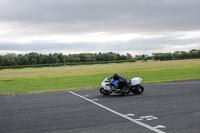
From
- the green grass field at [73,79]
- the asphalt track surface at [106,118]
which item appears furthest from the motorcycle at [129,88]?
the green grass field at [73,79]

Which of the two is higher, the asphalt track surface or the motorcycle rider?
the motorcycle rider

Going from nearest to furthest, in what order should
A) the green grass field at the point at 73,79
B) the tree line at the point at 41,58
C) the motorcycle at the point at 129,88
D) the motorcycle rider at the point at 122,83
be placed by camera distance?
the motorcycle rider at the point at 122,83, the motorcycle at the point at 129,88, the green grass field at the point at 73,79, the tree line at the point at 41,58

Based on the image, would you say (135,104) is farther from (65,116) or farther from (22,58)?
(22,58)

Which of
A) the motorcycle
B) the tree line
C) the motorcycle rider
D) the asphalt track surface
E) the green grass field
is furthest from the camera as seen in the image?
the tree line

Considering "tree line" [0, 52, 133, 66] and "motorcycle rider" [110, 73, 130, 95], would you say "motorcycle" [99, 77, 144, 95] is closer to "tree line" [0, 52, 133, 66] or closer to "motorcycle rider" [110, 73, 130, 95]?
"motorcycle rider" [110, 73, 130, 95]

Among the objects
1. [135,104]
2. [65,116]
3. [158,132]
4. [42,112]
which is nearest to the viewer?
[158,132]

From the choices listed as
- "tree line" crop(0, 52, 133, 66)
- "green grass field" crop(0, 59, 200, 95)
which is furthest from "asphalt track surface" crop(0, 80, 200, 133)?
"tree line" crop(0, 52, 133, 66)

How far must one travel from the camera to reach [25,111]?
10.4m

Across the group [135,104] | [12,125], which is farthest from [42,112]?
[135,104]

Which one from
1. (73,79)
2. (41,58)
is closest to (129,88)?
(73,79)

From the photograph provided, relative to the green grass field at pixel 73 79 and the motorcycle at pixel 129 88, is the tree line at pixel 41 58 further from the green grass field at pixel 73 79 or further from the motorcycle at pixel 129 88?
the motorcycle at pixel 129 88

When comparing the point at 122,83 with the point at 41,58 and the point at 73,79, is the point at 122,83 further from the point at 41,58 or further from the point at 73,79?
the point at 41,58

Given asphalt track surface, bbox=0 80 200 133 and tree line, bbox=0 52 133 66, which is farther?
tree line, bbox=0 52 133 66

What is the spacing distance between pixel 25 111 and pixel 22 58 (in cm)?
15335
